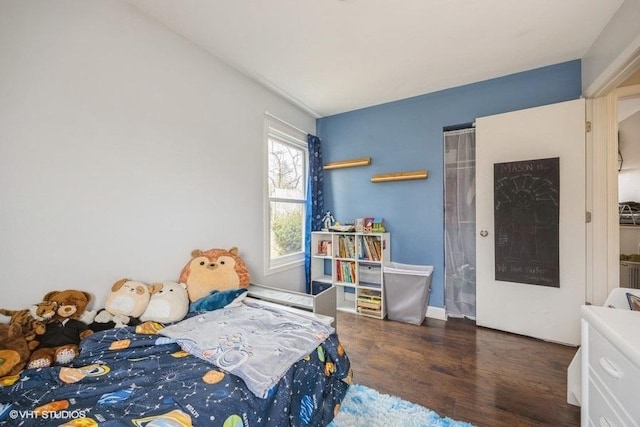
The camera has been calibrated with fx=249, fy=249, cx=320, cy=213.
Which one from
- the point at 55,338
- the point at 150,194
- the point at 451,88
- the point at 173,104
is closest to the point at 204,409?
the point at 55,338

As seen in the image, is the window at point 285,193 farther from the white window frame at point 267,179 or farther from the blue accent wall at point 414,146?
the blue accent wall at point 414,146

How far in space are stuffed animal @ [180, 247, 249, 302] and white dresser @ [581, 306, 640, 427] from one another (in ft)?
6.28

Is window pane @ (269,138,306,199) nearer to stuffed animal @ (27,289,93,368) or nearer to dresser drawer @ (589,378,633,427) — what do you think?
stuffed animal @ (27,289,93,368)

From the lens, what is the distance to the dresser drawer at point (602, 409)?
2.67ft

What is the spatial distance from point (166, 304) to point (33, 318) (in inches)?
21.8

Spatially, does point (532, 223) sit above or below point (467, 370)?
above

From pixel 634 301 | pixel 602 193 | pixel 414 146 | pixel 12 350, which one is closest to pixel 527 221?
pixel 602 193

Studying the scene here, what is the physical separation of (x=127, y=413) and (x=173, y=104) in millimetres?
1789

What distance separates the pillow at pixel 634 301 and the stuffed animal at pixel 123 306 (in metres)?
2.51

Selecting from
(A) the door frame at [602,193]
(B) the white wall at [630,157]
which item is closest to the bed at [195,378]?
(A) the door frame at [602,193]

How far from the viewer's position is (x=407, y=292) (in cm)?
261

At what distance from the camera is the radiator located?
254 centimetres

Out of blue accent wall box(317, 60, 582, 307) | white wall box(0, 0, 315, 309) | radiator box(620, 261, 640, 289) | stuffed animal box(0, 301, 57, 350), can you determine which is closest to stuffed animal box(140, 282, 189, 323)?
white wall box(0, 0, 315, 309)

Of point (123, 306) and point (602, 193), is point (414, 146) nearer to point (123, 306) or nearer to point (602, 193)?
point (602, 193)
